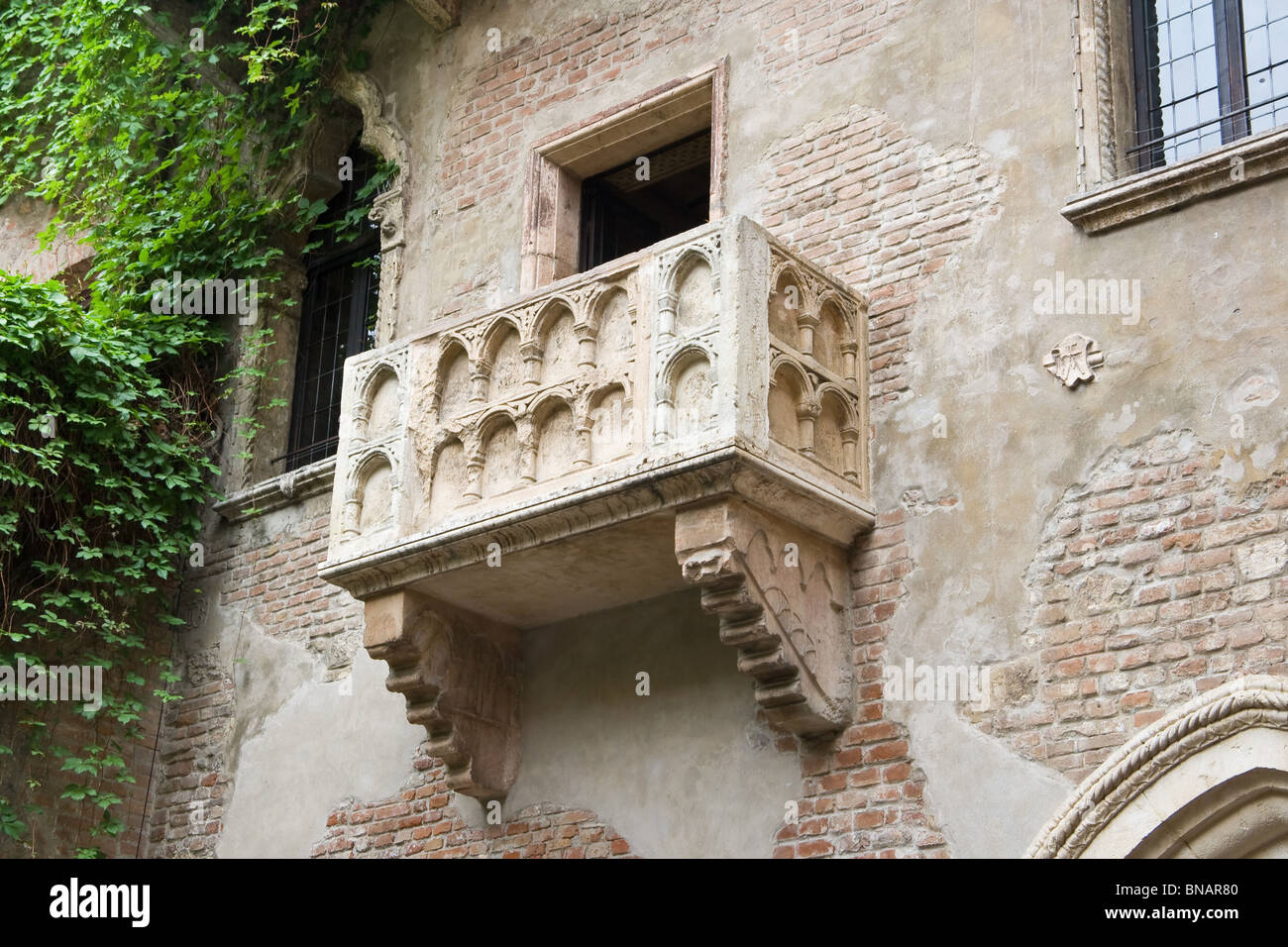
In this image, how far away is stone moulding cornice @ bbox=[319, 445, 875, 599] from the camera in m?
7.02

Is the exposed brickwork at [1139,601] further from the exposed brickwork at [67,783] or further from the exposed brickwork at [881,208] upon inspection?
the exposed brickwork at [67,783]

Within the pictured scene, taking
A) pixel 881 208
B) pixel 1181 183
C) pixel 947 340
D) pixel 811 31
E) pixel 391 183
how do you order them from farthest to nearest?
pixel 391 183 → pixel 811 31 → pixel 881 208 → pixel 947 340 → pixel 1181 183

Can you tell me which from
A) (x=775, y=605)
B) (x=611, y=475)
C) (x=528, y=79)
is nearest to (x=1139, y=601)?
(x=775, y=605)

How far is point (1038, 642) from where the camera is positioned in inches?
271

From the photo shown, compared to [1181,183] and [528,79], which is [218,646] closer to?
[528,79]

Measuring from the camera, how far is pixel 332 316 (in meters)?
11.0

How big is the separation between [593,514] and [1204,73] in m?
3.09

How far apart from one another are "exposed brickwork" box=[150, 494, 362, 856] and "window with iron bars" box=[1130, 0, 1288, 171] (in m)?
4.60

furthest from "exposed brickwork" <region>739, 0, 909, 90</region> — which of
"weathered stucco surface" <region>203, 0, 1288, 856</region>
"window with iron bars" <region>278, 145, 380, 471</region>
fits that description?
"window with iron bars" <region>278, 145, 380, 471</region>

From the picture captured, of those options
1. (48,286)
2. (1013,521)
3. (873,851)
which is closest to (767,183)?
(1013,521)

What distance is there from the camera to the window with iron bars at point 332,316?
1064 centimetres

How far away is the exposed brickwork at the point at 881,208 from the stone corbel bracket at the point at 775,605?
93 cm

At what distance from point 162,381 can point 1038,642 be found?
5829 millimetres

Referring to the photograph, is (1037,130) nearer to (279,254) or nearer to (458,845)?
(458,845)
